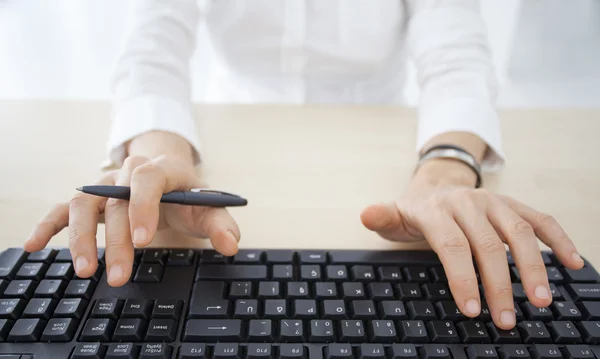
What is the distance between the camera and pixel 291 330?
35 cm

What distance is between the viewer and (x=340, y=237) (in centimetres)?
48

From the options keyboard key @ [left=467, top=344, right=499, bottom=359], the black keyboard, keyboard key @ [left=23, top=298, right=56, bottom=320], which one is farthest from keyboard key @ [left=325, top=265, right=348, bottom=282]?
keyboard key @ [left=23, top=298, right=56, bottom=320]

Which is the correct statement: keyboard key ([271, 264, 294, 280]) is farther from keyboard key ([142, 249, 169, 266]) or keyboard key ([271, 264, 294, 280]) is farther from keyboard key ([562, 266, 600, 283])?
keyboard key ([562, 266, 600, 283])

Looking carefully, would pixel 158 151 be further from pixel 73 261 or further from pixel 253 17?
pixel 253 17

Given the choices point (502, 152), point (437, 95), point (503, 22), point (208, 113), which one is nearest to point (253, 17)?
point (208, 113)

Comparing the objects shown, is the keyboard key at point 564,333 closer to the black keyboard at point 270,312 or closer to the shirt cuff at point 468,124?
the black keyboard at point 270,312

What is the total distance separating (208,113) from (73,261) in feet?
1.13

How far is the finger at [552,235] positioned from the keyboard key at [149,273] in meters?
0.32

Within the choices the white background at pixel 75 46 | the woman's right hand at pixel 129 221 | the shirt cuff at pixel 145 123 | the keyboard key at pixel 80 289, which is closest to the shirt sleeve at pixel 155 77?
the shirt cuff at pixel 145 123

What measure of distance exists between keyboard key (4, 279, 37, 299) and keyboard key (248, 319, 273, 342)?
6.7 inches

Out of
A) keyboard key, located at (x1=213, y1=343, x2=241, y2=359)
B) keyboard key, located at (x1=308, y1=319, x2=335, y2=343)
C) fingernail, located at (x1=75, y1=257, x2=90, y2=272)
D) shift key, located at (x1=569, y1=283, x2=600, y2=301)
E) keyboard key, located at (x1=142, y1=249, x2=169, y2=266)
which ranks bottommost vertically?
shift key, located at (x1=569, y1=283, x2=600, y2=301)

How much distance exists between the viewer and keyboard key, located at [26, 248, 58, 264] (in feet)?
1.31

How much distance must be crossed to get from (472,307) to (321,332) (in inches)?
4.5

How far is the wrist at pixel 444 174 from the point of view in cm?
53
